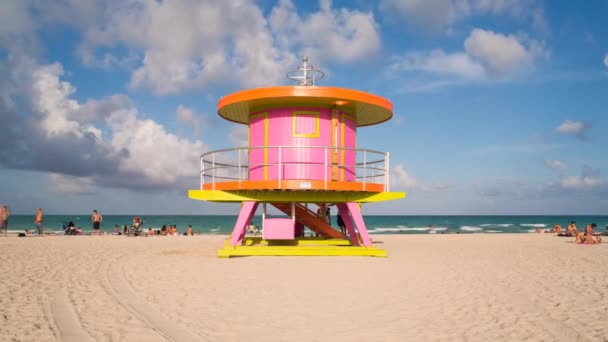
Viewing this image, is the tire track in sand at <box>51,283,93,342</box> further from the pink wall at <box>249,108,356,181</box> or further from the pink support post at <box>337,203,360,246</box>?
the pink support post at <box>337,203,360,246</box>

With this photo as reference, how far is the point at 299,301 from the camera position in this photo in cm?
809

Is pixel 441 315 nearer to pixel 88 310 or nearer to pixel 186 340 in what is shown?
pixel 186 340

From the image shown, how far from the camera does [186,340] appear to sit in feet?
19.2

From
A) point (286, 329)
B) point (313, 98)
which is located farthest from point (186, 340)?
point (313, 98)

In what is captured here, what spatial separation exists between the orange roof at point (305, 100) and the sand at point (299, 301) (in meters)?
4.85

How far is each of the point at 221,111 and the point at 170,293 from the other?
811cm

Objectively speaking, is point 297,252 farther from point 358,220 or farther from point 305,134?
point 305,134

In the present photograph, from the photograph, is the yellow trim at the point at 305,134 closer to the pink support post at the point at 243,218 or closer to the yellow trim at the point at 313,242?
the pink support post at the point at 243,218

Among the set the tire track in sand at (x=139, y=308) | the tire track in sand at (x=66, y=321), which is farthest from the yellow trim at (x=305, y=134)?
the tire track in sand at (x=66, y=321)

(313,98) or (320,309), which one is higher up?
(313,98)

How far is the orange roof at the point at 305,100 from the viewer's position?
44.2 feet

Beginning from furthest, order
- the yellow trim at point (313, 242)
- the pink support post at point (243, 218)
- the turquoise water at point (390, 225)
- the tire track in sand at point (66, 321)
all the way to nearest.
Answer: the turquoise water at point (390, 225) → the yellow trim at point (313, 242) → the pink support post at point (243, 218) → the tire track in sand at point (66, 321)

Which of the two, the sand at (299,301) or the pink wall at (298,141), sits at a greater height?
the pink wall at (298,141)

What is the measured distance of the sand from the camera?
6.24 metres
